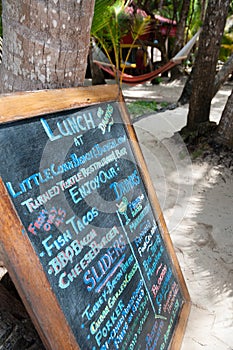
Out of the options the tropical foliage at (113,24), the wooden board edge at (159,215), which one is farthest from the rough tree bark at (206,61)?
the wooden board edge at (159,215)

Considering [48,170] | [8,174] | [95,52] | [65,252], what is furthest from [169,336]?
[95,52]

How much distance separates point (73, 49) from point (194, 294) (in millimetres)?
1482

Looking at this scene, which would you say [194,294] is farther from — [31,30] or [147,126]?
[147,126]

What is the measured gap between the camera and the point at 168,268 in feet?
5.61

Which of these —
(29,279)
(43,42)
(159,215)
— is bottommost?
(159,215)

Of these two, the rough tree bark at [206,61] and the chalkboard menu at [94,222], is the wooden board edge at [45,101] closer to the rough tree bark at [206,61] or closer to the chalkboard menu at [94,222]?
the chalkboard menu at [94,222]

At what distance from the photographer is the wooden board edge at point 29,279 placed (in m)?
0.94

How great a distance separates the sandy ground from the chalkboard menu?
0.97 feet

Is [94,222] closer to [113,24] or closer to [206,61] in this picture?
[206,61]

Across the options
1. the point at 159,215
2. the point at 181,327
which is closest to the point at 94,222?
the point at 159,215

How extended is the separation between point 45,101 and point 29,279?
21.6 inches

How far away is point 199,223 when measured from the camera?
2.81 m

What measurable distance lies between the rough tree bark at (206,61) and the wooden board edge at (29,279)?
3.38 meters

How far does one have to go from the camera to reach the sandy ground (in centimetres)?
190
